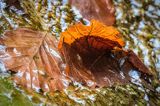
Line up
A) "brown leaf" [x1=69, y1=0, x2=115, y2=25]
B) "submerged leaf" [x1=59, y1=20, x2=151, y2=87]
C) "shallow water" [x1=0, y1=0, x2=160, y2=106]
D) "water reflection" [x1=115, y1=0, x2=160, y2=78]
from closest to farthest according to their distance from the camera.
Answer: "shallow water" [x1=0, y1=0, x2=160, y2=106], "submerged leaf" [x1=59, y1=20, x2=151, y2=87], "water reflection" [x1=115, y1=0, x2=160, y2=78], "brown leaf" [x1=69, y1=0, x2=115, y2=25]

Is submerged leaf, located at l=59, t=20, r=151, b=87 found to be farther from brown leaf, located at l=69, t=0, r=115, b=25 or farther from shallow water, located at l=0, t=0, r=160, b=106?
brown leaf, located at l=69, t=0, r=115, b=25

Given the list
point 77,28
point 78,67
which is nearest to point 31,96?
point 78,67

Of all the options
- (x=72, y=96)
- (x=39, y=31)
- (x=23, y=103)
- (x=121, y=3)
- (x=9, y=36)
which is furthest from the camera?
(x=121, y=3)

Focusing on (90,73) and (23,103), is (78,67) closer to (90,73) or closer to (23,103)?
(90,73)

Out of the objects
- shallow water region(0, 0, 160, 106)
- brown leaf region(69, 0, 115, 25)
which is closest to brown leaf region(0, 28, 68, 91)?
shallow water region(0, 0, 160, 106)

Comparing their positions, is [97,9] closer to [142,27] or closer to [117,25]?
[117,25]
